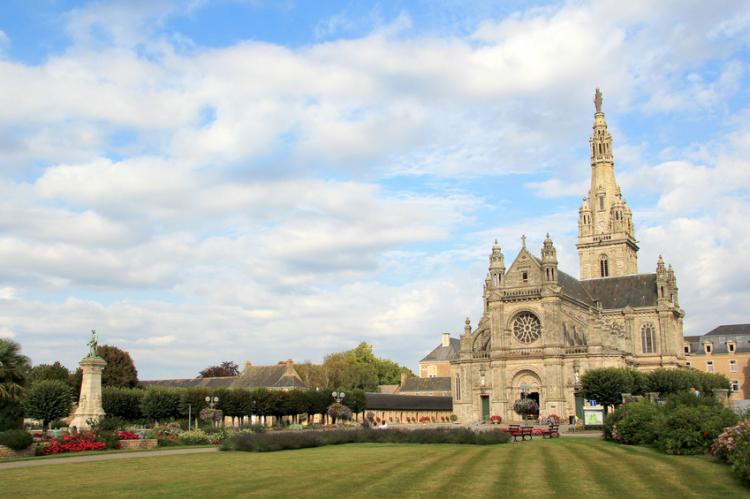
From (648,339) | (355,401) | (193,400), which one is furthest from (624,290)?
(193,400)

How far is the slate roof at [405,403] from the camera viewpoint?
91188 millimetres

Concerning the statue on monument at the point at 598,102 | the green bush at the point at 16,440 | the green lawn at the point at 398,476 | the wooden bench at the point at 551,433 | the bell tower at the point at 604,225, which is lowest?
the wooden bench at the point at 551,433

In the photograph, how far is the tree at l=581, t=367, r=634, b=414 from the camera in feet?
190

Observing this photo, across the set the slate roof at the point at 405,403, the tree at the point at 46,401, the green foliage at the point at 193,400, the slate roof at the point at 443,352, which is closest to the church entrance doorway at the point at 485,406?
the slate roof at the point at 405,403

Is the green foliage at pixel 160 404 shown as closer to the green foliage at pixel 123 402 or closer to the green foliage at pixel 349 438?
the green foliage at pixel 123 402

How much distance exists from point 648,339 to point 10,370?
65045 mm

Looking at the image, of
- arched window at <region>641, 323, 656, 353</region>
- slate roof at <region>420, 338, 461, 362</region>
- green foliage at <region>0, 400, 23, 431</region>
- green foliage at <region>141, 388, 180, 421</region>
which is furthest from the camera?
slate roof at <region>420, 338, 461, 362</region>

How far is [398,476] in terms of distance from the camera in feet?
68.3

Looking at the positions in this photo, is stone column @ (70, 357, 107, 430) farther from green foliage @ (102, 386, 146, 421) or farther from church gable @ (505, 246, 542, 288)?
church gable @ (505, 246, 542, 288)

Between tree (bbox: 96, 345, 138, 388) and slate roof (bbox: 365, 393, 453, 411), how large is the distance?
28.3m

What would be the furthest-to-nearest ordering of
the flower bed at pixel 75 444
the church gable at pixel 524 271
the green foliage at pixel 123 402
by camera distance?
1. the church gable at pixel 524 271
2. the green foliage at pixel 123 402
3. the flower bed at pixel 75 444

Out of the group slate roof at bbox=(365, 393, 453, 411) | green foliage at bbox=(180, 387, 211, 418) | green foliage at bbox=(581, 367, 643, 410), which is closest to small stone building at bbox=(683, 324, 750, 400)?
slate roof at bbox=(365, 393, 453, 411)

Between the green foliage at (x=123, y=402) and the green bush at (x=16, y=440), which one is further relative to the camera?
the green foliage at (x=123, y=402)

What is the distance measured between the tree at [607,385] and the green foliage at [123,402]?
37988 mm
